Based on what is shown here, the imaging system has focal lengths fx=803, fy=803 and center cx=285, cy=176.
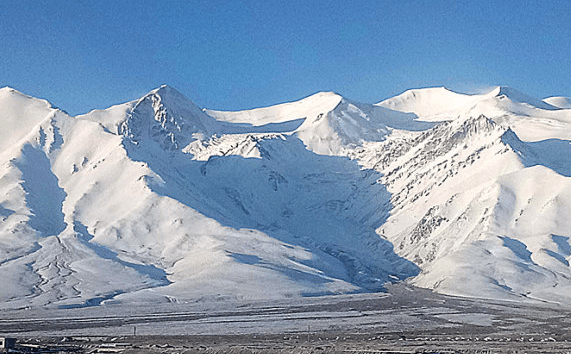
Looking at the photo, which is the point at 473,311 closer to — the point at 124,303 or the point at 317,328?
the point at 317,328

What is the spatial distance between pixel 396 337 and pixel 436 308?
2636 inches

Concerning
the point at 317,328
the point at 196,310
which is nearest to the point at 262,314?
the point at 196,310

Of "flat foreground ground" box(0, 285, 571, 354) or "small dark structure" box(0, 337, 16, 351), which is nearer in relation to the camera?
"small dark structure" box(0, 337, 16, 351)

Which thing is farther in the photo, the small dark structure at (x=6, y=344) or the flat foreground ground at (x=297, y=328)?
the flat foreground ground at (x=297, y=328)

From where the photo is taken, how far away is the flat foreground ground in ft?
350

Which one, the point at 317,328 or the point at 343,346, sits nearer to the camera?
the point at 343,346

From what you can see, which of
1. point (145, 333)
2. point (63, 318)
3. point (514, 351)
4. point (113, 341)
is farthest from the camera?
point (63, 318)

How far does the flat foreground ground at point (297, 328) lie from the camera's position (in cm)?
10662

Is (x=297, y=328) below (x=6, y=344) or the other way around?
the other way around

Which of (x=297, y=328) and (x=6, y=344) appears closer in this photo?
(x=6, y=344)

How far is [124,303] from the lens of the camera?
198 m

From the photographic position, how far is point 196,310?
185 m

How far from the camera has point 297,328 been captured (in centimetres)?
14412

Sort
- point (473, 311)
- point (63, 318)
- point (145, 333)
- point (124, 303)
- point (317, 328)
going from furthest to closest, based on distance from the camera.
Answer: point (124, 303) → point (473, 311) → point (63, 318) → point (317, 328) → point (145, 333)
